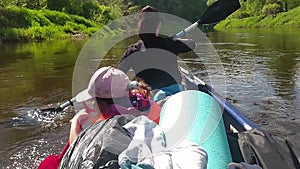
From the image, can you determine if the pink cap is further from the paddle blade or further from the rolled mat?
the paddle blade

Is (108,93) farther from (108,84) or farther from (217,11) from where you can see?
(217,11)

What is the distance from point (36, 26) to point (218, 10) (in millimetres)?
21156

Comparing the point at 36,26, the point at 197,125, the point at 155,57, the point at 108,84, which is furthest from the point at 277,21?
the point at 108,84

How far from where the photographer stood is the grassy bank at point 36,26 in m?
22.8

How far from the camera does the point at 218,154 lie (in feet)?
8.63

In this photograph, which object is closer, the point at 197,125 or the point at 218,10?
the point at 197,125

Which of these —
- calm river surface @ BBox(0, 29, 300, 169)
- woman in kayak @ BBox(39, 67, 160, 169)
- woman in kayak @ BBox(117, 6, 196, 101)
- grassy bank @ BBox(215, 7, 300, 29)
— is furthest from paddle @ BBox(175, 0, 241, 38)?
grassy bank @ BBox(215, 7, 300, 29)

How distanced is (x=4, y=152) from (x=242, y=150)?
3.13 m

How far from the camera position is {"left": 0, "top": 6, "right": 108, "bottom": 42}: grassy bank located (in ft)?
74.7

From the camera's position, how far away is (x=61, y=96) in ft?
25.3

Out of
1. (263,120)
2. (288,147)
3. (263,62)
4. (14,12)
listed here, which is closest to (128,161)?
(288,147)

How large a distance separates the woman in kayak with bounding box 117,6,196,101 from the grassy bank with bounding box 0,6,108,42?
19317 mm

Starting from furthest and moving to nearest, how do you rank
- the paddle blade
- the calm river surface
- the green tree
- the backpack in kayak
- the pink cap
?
the green tree, the paddle blade, the calm river surface, the pink cap, the backpack in kayak

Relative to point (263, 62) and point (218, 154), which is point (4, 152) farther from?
point (263, 62)
